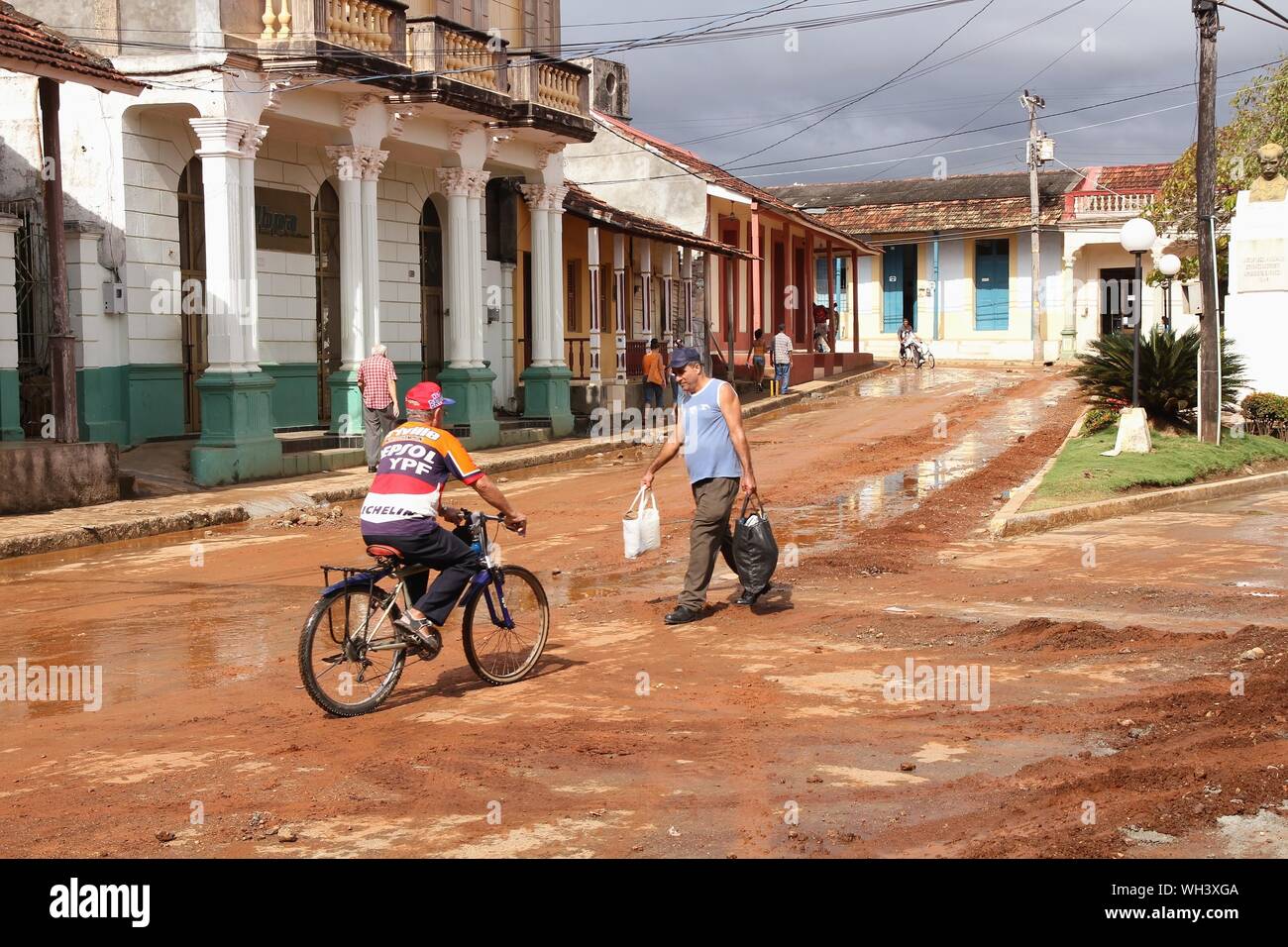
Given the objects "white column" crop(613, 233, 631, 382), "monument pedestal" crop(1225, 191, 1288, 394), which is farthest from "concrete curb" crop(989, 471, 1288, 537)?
"white column" crop(613, 233, 631, 382)

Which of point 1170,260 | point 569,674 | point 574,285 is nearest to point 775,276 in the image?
point 574,285

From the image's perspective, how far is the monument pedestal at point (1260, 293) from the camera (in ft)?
72.7

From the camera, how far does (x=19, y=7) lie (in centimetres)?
1814

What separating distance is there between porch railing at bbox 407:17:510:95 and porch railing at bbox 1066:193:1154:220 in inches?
1082

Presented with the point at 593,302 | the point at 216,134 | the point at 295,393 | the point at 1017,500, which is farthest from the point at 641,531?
the point at 593,302

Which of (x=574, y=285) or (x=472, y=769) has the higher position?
(x=574, y=285)

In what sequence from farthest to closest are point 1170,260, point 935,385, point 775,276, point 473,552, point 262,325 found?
1. point 775,276
2. point 935,385
3. point 1170,260
4. point 262,325
5. point 473,552

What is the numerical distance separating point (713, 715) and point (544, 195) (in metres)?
20.3

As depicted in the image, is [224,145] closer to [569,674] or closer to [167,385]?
[167,385]

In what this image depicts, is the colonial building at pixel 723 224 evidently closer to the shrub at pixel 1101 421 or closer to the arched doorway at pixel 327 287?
the arched doorway at pixel 327 287

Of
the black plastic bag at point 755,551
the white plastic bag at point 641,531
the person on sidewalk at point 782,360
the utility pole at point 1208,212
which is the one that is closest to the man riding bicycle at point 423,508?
the white plastic bag at point 641,531

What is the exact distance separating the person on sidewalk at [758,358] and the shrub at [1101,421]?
1538 cm

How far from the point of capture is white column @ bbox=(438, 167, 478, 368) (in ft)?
77.3
